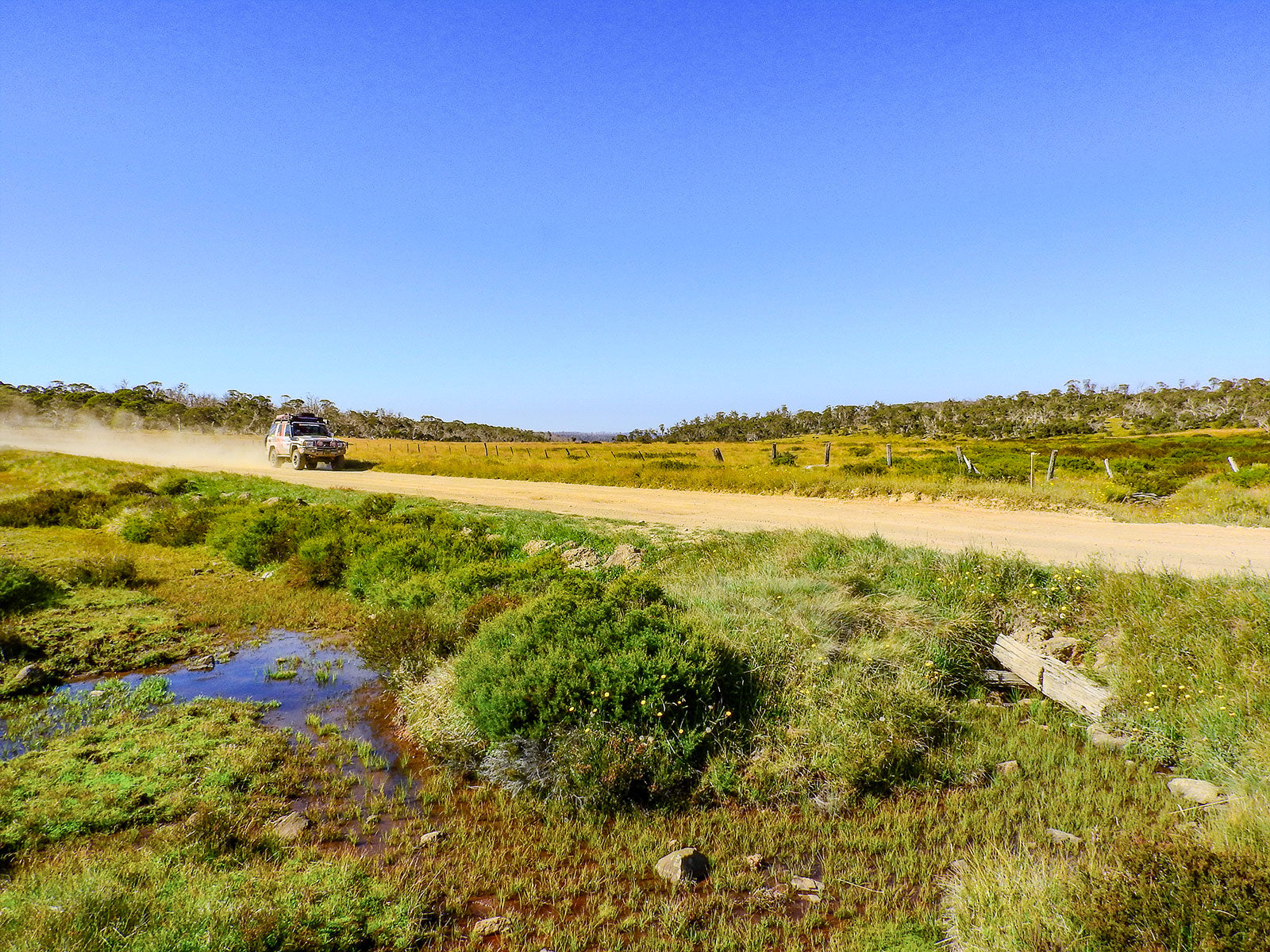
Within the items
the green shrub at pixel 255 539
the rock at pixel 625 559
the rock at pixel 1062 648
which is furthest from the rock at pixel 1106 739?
the green shrub at pixel 255 539

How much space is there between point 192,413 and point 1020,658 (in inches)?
3364

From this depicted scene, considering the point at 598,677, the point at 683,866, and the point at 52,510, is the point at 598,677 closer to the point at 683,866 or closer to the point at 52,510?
the point at 683,866

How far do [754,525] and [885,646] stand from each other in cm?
704

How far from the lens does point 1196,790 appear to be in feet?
17.0

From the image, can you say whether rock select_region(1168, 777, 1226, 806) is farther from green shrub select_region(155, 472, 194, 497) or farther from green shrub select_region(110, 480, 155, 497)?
green shrub select_region(155, 472, 194, 497)

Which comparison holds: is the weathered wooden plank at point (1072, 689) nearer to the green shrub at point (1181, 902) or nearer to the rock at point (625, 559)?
the green shrub at point (1181, 902)

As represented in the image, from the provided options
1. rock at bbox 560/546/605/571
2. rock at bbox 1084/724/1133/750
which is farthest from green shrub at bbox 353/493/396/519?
rock at bbox 1084/724/1133/750

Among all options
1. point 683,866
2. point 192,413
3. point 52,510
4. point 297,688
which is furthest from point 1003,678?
point 192,413

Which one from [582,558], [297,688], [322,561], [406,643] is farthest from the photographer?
[322,561]

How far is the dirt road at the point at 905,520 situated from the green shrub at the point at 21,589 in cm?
998

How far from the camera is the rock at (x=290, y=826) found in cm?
509

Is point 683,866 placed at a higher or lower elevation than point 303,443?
lower

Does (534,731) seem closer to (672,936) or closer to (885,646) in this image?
(672,936)

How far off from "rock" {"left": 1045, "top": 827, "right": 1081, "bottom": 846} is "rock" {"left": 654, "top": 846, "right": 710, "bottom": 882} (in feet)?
8.69
